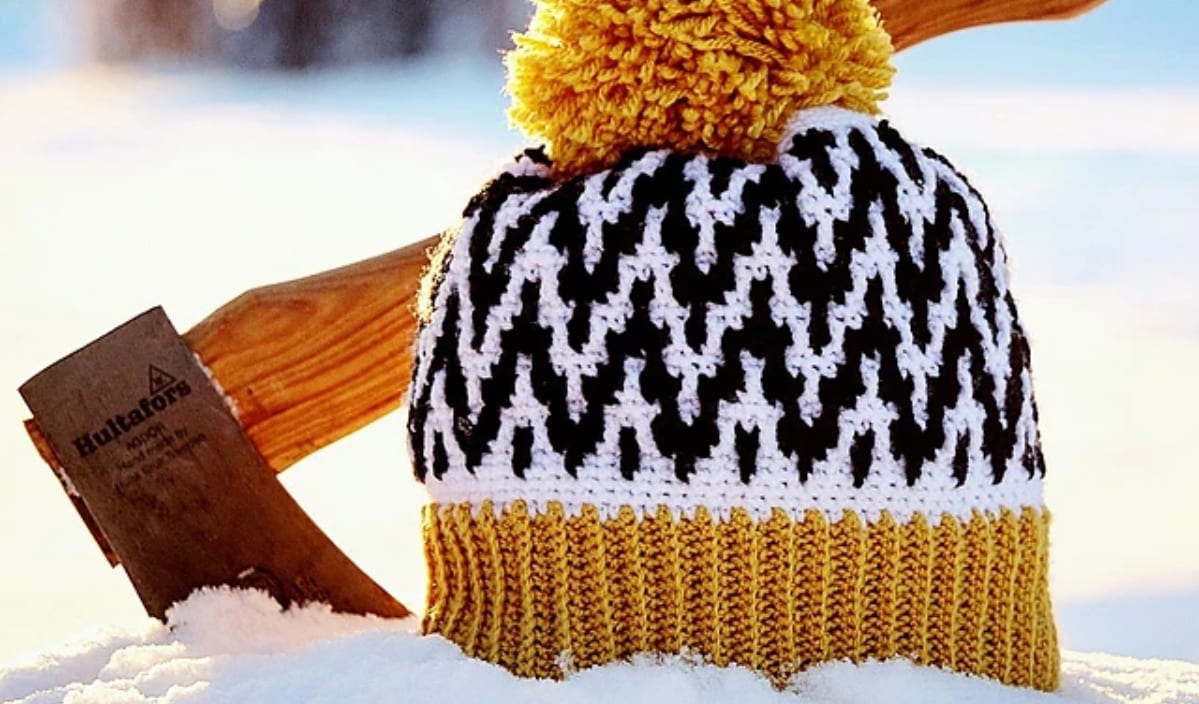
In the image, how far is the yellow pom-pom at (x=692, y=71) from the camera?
619mm

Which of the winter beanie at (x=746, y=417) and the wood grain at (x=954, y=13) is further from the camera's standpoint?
the wood grain at (x=954, y=13)

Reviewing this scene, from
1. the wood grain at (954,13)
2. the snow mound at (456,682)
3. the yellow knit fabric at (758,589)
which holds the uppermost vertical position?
the wood grain at (954,13)

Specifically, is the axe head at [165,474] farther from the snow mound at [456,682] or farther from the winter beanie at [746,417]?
the winter beanie at [746,417]

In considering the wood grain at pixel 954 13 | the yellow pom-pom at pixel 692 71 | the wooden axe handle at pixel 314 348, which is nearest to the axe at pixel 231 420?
the wooden axe handle at pixel 314 348

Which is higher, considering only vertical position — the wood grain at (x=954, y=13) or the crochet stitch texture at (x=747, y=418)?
the wood grain at (x=954, y=13)

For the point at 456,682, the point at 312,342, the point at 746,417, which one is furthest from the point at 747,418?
the point at 312,342

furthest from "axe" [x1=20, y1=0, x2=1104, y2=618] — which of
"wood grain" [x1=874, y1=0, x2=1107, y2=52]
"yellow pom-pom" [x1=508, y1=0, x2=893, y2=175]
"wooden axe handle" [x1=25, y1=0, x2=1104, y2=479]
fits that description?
"wood grain" [x1=874, y1=0, x2=1107, y2=52]

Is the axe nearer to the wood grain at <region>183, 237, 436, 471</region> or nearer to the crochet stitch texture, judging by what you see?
the wood grain at <region>183, 237, 436, 471</region>

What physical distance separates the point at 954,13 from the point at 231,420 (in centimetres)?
49

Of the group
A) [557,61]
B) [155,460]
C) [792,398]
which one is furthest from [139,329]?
[792,398]

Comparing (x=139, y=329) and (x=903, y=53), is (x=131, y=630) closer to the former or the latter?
(x=139, y=329)

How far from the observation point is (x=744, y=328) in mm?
565

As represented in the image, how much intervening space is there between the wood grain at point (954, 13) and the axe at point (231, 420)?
12.4 inches

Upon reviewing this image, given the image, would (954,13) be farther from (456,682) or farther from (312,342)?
(456,682)
